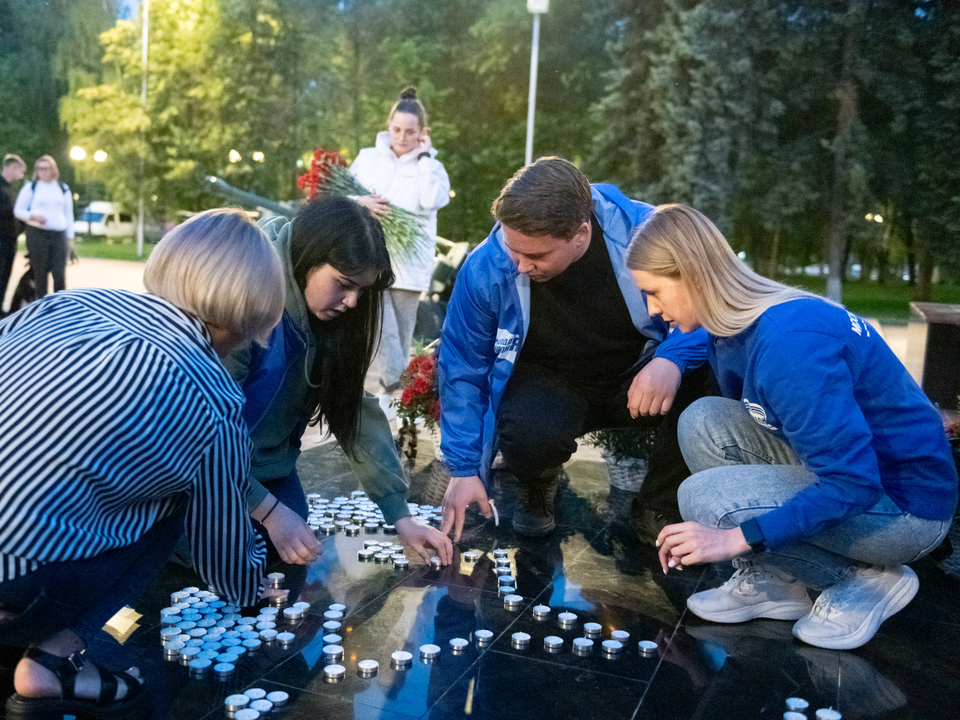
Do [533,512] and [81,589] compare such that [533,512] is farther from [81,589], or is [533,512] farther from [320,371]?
[81,589]

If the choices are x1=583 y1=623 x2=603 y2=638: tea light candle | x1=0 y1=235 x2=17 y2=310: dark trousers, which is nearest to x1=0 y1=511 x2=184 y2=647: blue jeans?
x1=583 y1=623 x2=603 y2=638: tea light candle

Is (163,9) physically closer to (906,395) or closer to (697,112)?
(697,112)

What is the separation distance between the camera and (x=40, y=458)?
66.8 inches

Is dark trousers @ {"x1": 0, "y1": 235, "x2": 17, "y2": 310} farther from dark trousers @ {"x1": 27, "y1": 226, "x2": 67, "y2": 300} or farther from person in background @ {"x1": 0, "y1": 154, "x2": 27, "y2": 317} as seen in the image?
dark trousers @ {"x1": 27, "y1": 226, "x2": 67, "y2": 300}

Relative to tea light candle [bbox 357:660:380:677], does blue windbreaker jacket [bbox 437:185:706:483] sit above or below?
above

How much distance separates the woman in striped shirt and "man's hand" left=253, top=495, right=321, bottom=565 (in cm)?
41

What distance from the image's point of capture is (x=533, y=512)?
11.5 ft

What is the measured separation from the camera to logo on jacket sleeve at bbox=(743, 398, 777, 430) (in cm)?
246

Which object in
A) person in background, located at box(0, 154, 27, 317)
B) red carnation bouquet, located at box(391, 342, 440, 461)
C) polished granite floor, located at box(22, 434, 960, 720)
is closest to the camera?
polished granite floor, located at box(22, 434, 960, 720)

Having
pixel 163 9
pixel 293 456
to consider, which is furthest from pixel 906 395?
pixel 163 9

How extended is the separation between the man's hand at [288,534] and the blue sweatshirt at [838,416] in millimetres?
1207

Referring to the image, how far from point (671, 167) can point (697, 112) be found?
1272 millimetres

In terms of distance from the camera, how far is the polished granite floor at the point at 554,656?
7.23ft

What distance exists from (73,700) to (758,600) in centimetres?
189
